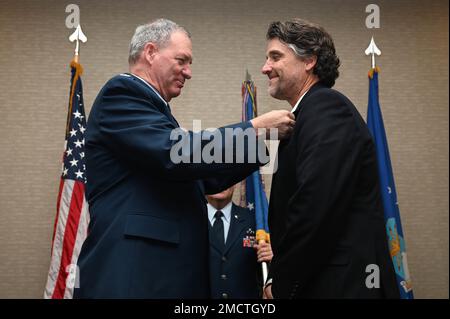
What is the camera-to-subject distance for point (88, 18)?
5129 mm

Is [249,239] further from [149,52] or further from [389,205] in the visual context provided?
[149,52]

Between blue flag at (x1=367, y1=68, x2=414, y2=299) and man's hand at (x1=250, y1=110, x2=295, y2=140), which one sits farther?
blue flag at (x1=367, y1=68, x2=414, y2=299)

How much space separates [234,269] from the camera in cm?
328

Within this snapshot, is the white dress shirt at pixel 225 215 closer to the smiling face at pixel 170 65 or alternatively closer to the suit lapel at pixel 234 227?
the suit lapel at pixel 234 227

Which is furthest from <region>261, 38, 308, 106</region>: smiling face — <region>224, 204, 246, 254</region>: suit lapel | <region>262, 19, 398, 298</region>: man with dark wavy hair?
<region>224, 204, 246, 254</region>: suit lapel

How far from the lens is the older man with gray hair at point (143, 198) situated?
1752mm

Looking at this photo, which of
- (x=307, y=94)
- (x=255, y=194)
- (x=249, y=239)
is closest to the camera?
(x=307, y=94)

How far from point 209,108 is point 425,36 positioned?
8.26 feet

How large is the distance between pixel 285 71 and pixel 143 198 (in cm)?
85

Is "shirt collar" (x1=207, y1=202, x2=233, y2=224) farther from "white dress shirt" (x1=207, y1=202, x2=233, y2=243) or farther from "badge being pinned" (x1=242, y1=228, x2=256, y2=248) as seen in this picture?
"badge being pinned" (x1=242, y1=228, x2=256, y2=248)

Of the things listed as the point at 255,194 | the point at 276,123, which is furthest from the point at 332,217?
the point at 255,194

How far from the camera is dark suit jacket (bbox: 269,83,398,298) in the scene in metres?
1.64

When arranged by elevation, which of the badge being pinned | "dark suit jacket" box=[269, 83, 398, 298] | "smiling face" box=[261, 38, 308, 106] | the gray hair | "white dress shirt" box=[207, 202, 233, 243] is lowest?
"dark suit jacket" box=[269, 83, 398, 298]
